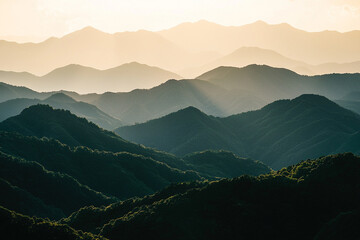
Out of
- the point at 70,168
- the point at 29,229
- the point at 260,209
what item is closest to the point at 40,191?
the point at 70,168

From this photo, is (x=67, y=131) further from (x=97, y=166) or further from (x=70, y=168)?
(x=70, y=168)

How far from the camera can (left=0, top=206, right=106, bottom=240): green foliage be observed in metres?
59.8

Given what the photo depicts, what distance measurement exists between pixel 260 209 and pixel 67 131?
406 feet

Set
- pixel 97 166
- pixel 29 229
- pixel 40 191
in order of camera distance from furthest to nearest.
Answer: pixel 97 166 → pixel 40 191 → pixel 29 229

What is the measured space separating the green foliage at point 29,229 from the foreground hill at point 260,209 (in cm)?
1476

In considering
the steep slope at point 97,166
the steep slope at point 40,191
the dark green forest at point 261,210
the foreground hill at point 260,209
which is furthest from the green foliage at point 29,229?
the steep slope at point 97,166

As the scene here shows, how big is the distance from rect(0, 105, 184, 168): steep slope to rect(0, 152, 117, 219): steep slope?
168 ft

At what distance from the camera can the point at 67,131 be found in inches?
7382

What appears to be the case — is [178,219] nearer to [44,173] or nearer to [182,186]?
[182,186]

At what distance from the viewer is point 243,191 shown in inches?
3167

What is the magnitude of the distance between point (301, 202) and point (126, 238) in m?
27.2

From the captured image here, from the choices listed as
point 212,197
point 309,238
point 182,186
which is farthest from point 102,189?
point 309,238

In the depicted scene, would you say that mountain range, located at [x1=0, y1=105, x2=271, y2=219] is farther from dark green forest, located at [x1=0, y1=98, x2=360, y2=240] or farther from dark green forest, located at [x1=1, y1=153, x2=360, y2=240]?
dark green forest, located at [x1=1, y1=153, x2=360, y2=240]

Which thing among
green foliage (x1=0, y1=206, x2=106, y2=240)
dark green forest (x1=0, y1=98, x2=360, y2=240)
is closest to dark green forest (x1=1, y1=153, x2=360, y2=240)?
dark green forest (x1=0, y1=98, x2=360, y2=240)
